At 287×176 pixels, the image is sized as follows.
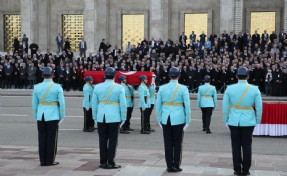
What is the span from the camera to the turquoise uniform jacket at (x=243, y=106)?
9.97 m

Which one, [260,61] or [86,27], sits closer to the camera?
[260,61]

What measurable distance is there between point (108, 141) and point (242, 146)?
271 cm

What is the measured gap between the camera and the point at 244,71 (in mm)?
10078

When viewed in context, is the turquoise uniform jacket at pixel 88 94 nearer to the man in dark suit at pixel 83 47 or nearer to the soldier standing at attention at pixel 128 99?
the soldier standing at attention at pixel 128 99

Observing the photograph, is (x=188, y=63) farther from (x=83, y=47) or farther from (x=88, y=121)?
(x=88, y=121)

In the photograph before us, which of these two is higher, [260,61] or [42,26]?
[42,26]

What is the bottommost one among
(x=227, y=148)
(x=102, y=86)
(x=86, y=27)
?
(x=227, y=148)

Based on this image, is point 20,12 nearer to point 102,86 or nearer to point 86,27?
point 86,27

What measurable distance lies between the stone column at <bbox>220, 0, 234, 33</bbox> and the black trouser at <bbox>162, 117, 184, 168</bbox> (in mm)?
32270

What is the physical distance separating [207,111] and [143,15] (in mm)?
29890

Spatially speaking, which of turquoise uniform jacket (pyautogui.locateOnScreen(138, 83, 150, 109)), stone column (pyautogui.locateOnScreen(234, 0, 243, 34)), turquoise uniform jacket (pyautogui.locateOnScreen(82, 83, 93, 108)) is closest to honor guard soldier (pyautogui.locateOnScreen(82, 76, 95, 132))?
turquoise uniform jacket (pyautogui.locateOnScreen(82, 83, 93, 108))

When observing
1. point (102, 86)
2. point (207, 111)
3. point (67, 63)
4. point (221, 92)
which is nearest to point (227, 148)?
point (207, 111)

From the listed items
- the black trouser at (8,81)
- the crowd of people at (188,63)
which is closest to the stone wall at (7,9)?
the crowd of people at (188,63)

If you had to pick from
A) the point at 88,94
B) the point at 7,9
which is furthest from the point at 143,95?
the point at 7,9
